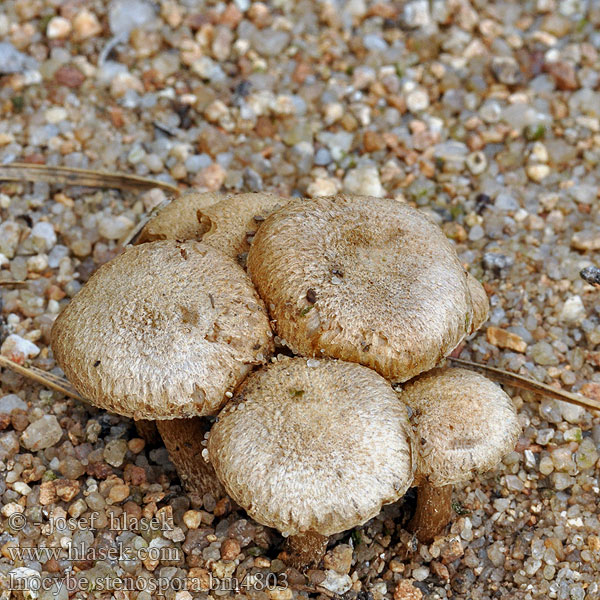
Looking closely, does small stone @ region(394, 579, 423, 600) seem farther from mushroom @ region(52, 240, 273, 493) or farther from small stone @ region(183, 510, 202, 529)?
mushroom @ region(52, 240, 273, 493)

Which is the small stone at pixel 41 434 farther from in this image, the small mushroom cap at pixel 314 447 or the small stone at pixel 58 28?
the small stone at pixel 58 28

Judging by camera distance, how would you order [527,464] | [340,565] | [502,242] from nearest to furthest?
[340,565] < [527,464] < [502,242]

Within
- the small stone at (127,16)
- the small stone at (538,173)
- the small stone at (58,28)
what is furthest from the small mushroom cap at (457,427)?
the small stone at (58,28)

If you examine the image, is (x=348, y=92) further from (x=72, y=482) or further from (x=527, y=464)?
(x=72, y=482)

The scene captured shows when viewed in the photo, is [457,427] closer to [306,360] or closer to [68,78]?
[306,360]

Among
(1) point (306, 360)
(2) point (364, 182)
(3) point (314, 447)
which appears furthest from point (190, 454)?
(2) point (364, 182)

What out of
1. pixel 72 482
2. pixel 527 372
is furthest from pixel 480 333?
pixel 72 482

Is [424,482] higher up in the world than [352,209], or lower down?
lower down
